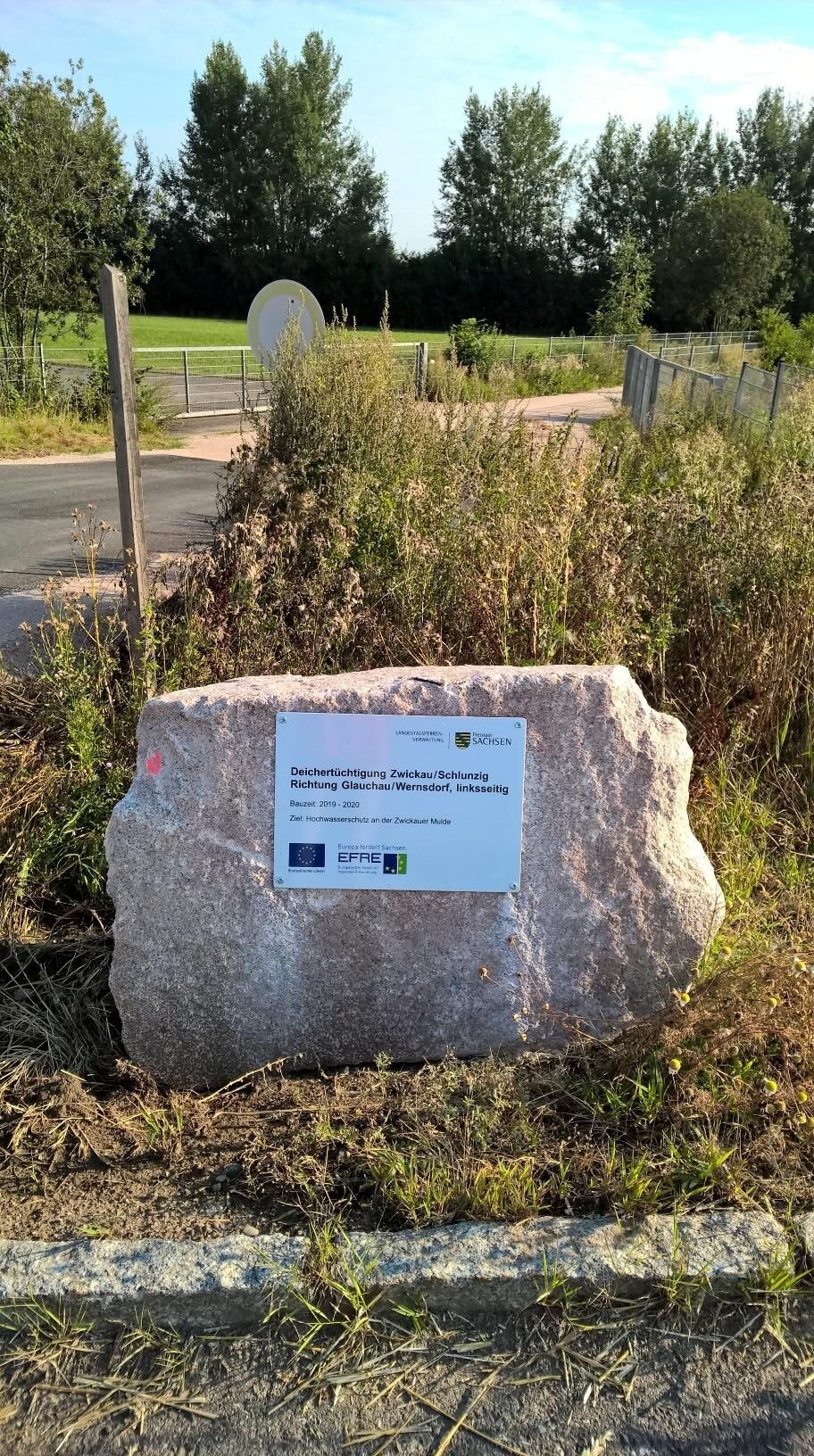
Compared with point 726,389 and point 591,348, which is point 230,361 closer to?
point 591,348

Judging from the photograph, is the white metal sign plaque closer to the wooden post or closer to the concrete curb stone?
the concrete curb stone

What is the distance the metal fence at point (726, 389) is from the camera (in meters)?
11.0

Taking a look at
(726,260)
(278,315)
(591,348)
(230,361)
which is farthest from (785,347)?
(726,260)

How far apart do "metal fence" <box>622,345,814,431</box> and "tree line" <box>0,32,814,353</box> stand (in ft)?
150

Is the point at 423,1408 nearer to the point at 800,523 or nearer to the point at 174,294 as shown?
the point at 800,523

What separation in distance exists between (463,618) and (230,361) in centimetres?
3122

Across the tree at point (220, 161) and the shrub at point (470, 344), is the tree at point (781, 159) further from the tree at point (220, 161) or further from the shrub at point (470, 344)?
the shrub at point (470, 344)

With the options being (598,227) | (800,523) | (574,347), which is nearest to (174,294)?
(598,227)

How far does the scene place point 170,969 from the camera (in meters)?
2.62

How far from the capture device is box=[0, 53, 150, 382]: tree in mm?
16922

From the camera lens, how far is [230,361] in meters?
32.8

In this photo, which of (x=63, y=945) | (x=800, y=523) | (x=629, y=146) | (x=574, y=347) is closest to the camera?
(x=63, y=945)

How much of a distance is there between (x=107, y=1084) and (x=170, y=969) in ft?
1.22

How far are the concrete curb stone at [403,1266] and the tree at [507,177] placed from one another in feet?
246
